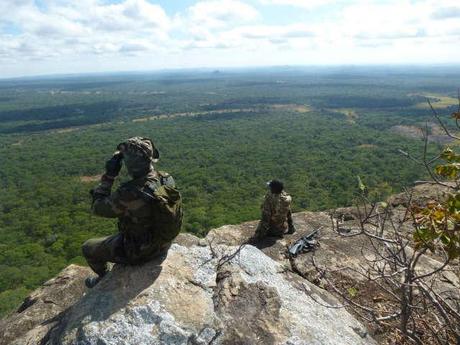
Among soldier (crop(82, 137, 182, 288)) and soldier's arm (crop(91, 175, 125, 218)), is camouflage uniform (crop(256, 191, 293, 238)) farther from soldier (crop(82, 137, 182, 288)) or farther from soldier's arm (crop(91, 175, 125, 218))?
soldier's arm (crop(91, 175, 125, 218))

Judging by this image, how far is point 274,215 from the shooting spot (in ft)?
25.3

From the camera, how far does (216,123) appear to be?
116 metres

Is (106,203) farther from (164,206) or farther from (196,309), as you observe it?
(196,309)

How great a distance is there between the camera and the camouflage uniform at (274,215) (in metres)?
7.72

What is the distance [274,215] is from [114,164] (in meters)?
3.91

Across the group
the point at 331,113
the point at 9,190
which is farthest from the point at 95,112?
the point at 9,190

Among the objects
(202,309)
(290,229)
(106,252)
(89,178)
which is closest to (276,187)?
(290,229)

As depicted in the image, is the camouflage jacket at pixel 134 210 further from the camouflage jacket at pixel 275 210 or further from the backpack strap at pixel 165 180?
the camouflage jacket at pixel 275 210

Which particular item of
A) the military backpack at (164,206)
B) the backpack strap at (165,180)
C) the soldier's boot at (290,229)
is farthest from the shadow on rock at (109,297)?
the soldier's boot at (290,229)

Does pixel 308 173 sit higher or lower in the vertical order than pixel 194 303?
lower

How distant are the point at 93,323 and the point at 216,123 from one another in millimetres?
113268

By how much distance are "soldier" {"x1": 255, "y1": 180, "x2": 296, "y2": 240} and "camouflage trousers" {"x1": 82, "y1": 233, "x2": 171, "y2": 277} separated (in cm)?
301

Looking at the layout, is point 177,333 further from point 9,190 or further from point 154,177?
point 9,190

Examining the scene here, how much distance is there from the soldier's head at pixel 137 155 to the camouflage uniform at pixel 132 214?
0.04 ft
